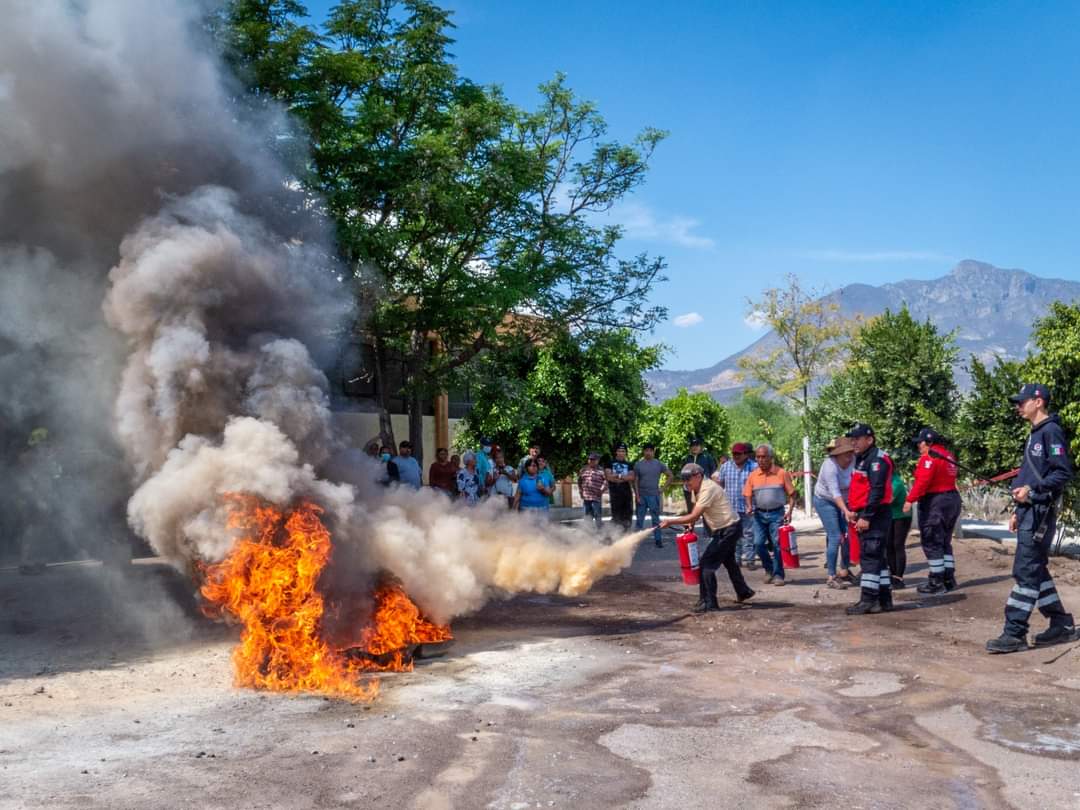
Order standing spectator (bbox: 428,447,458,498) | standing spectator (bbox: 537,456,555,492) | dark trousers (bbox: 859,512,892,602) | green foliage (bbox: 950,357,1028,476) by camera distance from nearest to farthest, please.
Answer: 1. dark trousers (bbox: 859,512,892,602)
2. green foliage (bbox: 950,357,1028,476)
3. standing spectator (bbox: 428,447,458,498)
4. standing spectator (bbox: 537,456,555,492)

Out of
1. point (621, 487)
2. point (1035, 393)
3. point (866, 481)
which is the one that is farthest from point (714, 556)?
point (621, 487)

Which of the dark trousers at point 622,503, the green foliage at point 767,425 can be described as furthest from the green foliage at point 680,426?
the dark trousers at point 622,503

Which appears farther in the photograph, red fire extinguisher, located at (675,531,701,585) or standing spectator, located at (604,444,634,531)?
standing spectator, located at (604,444,634,531)

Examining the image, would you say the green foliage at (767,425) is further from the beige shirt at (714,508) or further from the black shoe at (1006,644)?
the black shoe at (1006,644)

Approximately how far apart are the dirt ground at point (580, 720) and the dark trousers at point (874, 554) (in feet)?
1.01

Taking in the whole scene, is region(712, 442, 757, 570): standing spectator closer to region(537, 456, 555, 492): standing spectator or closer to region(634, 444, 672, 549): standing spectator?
region(537, 456, 555, 492): standing spectator

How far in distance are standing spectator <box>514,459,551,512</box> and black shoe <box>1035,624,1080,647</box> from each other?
7892mm

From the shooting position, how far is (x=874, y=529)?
9.43 m

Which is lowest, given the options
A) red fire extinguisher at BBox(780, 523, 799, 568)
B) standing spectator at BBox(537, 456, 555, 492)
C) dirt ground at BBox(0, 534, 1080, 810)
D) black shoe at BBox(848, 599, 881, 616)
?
dirt ground at BBox(0, 534, 1080, 810)

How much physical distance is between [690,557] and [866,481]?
6.69ft

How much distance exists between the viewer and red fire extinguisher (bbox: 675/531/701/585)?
9.98 m

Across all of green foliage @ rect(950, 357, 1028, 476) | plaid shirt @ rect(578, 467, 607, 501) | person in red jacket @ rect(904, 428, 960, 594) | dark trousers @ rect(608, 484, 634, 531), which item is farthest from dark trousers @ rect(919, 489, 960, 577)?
dark trousers @ rect(608, 484, 634, 531)

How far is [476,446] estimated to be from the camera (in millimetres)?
25922

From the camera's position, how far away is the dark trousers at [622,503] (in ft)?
58.0
